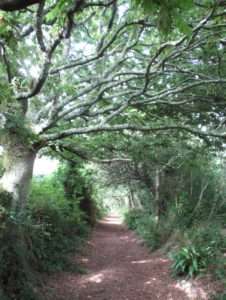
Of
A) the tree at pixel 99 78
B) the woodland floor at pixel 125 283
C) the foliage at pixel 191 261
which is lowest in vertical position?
the woodland floor at pixel 125 283

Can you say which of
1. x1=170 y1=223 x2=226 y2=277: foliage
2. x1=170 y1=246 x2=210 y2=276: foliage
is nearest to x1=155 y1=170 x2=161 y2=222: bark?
x1=170 y1=223 x2=226 y2=277: foliage

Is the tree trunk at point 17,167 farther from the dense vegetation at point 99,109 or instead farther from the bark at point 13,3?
the bark at point 13,3

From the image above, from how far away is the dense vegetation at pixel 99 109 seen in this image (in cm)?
540

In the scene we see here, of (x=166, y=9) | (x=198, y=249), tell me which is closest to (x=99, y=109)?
(x=198, y=249)

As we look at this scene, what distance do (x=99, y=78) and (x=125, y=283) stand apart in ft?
17.1

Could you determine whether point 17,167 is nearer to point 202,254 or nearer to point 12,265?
point 12,265

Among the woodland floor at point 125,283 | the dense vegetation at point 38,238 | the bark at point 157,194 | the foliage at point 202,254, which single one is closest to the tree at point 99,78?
the dense vegetation at point 38,238

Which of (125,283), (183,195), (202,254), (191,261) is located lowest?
(125,283)

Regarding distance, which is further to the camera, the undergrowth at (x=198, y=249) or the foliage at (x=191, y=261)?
the foliage at (x=191, y=261)

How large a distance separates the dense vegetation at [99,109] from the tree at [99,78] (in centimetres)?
3

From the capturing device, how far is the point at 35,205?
8.60 metres

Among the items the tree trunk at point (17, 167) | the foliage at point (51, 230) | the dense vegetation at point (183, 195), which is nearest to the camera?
the tree trunk at point (17, 167)

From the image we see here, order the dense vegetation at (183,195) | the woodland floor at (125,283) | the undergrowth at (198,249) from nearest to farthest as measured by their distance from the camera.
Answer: the woodland floor at (125,283) < the undergrowth at (198,249) < the dense vegetation at (183,195)

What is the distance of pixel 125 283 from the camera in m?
7.43
